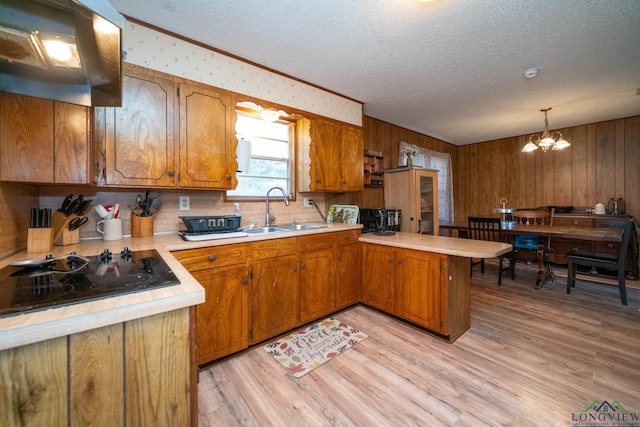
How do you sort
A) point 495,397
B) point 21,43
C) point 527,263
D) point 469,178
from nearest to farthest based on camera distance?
point 21,43
point 495,397
point 527,263
point 469,178

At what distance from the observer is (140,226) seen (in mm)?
1888

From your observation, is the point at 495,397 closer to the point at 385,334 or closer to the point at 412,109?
the point at 385,334

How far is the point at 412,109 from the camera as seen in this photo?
3.58 m

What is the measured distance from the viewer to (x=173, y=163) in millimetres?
1871

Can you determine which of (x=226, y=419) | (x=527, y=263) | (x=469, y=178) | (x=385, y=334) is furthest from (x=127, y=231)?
(x=469, y=178)

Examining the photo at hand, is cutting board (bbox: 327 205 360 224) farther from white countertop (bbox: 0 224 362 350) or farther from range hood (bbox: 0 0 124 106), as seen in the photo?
range hood (bbox: 0 0 124 106)

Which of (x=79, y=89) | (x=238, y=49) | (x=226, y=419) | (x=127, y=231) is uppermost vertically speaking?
(x=238, y=49)

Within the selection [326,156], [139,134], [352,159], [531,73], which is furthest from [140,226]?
[531,73]

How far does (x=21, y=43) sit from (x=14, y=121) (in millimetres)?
531

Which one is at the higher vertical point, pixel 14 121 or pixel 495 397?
pixel 14 121

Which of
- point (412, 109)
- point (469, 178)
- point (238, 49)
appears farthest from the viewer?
point (469, 178)

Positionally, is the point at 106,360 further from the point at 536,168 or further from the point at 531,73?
the point at 536,168

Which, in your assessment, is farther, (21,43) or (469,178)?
(469,178)

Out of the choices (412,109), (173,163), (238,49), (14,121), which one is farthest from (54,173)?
(412,109)
